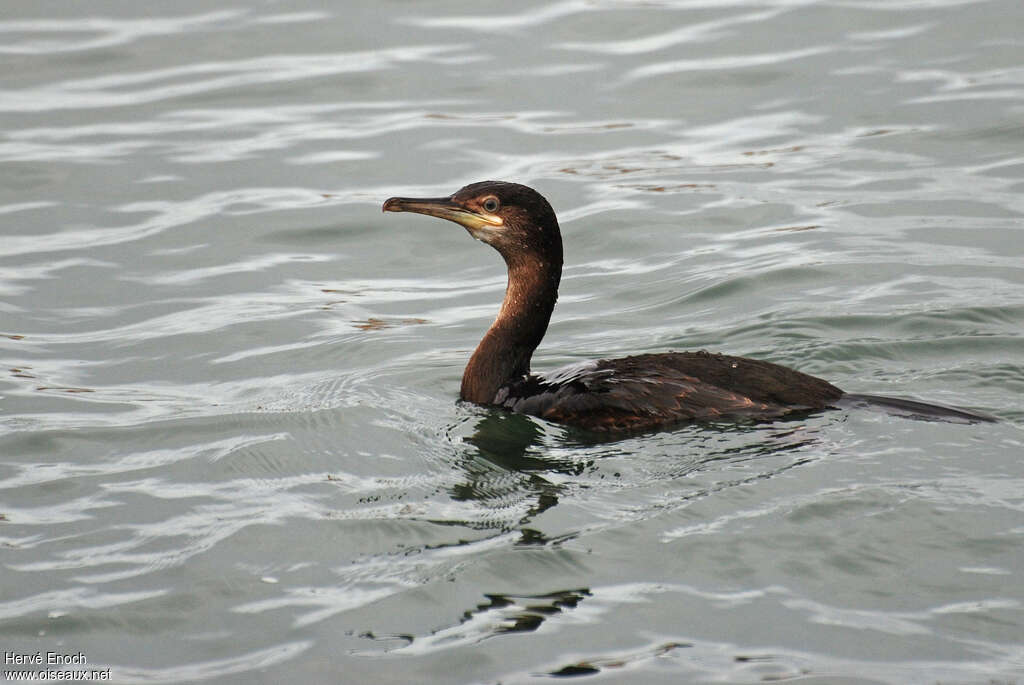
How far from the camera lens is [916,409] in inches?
285

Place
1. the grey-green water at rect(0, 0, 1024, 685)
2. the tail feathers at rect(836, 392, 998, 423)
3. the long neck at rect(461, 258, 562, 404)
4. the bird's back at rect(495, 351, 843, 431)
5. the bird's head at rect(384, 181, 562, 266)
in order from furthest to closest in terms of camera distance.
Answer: the long neck at rect(461, 258, 562, 404)
the bird's head at rect(384, 181, 562, 266)
the bird's back at rect(495, 351, 843, 431)
the tail feathers at rect(836, 392, 998, 423)
the grey-green water at rect(0, 0, 1024, 685)

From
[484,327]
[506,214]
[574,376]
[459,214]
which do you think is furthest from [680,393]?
[484,327]

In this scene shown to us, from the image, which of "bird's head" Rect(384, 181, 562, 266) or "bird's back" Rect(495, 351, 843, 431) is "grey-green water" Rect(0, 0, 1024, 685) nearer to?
"bird's back" Rect(495, 351, 843, 431)

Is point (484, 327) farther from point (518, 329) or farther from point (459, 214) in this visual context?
point (459, 214)

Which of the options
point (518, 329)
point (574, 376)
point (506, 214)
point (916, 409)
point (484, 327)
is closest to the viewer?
point (916, 409)

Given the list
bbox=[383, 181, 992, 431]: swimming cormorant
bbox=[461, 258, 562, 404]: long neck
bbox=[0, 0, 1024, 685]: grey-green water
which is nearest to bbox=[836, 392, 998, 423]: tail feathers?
bbox=[383, 181, 992, 431]: swimming cormorant

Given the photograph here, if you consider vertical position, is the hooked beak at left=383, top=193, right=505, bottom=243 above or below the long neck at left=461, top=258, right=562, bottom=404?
above

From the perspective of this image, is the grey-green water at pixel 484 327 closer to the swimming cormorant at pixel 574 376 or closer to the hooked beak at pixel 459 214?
the swimming cormorant at pixel 574 376

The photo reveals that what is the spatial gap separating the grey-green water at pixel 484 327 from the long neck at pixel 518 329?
23 centimetres

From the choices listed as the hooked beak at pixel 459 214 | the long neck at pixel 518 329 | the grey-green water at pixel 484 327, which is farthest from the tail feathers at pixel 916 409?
the hooked beak at pixel 459 214

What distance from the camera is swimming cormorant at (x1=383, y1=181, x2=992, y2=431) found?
7352 mm

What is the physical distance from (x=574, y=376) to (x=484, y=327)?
2022 millimetres

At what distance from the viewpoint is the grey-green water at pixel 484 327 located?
5680 millimetres

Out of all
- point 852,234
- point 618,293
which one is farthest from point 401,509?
point 852,234
